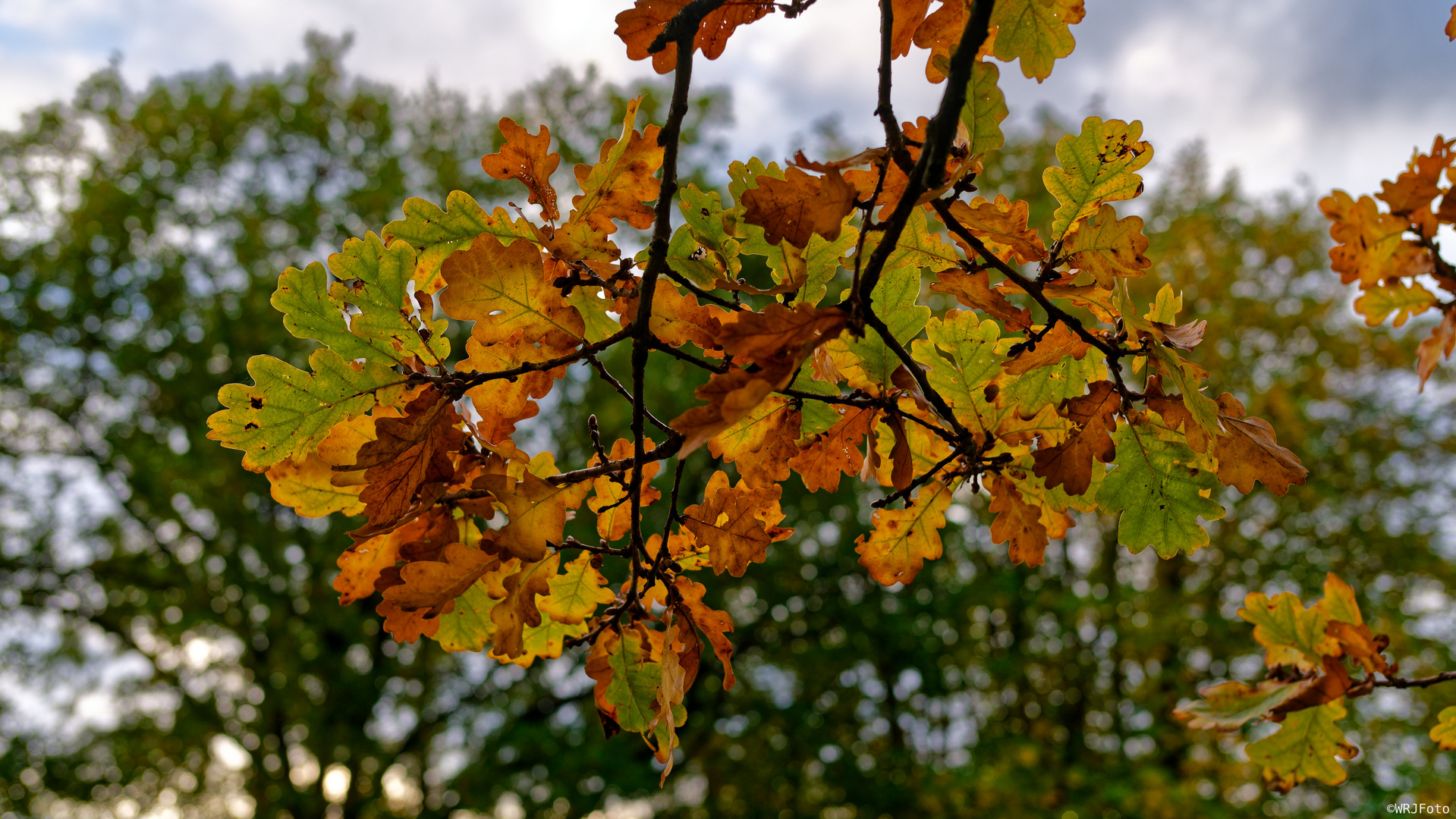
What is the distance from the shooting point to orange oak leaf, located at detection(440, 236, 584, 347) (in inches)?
41.0

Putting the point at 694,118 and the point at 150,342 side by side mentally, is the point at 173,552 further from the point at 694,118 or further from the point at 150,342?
the point at 694,118

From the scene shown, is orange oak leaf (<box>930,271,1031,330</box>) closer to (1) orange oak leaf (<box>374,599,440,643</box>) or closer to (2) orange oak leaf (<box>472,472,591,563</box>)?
(2) orange oak leaf (<box>472,472,591,563</box>)

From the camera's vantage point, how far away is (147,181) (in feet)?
30.5

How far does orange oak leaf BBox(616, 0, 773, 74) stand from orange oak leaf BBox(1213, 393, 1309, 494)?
86 cm

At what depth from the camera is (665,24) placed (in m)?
1.12

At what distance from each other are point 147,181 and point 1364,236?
11399 millimetres

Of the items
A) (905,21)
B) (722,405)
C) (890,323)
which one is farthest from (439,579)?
(905,21)

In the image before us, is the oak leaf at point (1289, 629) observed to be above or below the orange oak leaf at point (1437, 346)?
below

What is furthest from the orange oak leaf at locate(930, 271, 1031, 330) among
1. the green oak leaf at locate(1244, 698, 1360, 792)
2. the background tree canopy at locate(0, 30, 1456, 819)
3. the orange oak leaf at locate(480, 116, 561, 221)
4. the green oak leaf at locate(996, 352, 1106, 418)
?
the background tree canopy at locate(0, 30, 1456, 819)

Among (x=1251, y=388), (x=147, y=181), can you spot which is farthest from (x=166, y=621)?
(x=1251, y=388)

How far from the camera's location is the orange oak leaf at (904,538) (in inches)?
53.2

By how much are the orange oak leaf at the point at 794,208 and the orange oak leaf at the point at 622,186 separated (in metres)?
0.21

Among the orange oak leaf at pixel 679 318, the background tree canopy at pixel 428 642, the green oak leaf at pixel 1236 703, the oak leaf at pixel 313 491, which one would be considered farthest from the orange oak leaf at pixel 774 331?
the background tree canopy at pixel 428 642

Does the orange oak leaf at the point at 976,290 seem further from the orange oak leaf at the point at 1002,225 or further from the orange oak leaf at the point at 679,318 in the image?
the orange oak leaf at the point at 679,318
